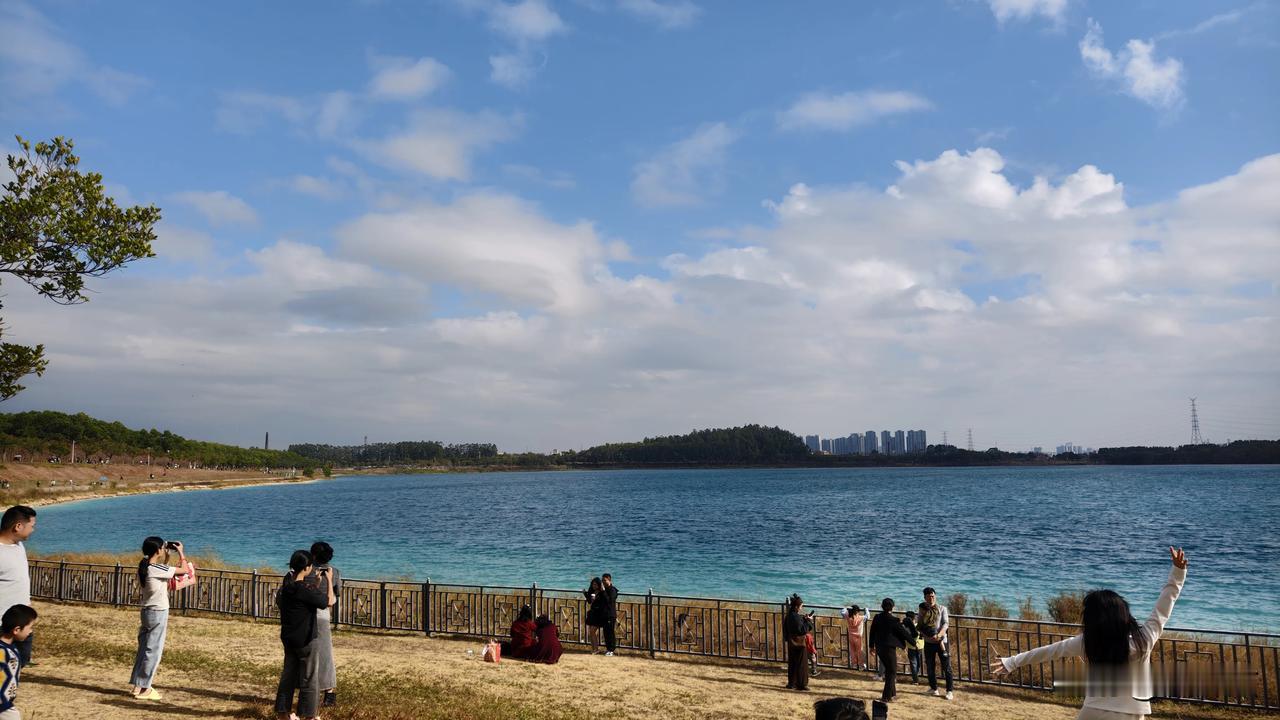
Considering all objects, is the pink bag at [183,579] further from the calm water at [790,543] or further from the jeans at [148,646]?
the calm water at [790,543]

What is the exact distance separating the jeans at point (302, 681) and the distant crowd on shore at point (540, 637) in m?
0.01

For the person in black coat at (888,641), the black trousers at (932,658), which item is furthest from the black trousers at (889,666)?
the black trousers at (932,658)

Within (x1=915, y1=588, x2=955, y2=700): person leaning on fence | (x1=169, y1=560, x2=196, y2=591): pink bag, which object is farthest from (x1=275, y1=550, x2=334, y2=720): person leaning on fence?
(x1=915, y1=588, x2=955, y2=700): person leaning on fence

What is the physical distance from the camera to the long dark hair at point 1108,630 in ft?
14.9

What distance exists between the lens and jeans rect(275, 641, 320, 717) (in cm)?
899

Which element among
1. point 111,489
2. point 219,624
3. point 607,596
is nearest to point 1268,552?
point 607,596

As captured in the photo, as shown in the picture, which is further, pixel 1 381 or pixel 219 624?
pixel 219 624

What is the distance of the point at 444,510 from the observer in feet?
303

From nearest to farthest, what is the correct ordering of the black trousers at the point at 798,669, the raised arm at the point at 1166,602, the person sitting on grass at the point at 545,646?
the raised arm at the point at 1166,602, the black trousers at the point at 798,669, the person sitting on grass at the point at 545,646

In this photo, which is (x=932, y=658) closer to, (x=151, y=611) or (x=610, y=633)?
(x=610, y=633)

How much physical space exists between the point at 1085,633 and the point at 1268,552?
5652 cm

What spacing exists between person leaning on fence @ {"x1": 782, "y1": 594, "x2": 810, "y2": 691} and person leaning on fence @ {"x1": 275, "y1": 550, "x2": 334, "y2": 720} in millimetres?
8019

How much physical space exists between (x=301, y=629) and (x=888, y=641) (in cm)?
959

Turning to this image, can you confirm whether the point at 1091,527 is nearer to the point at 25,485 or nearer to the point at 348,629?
the point at 348,629
